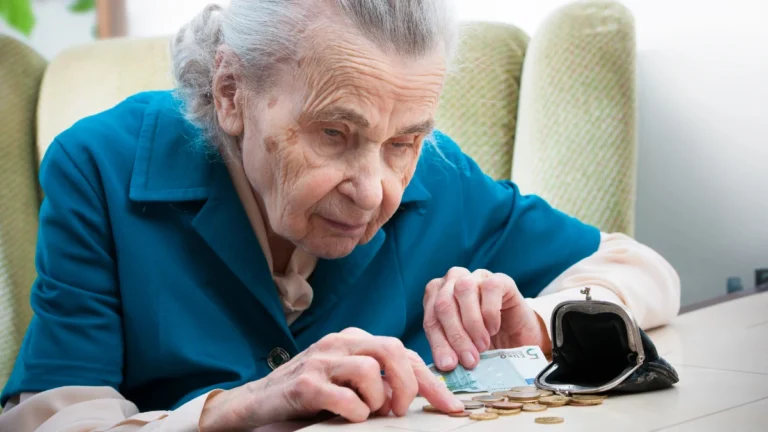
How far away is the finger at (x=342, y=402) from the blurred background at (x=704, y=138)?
1.74 m

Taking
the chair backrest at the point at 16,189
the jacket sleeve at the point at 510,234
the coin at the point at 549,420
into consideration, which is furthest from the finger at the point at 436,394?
the chair backrest at the point at 16,189

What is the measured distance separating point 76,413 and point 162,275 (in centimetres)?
29

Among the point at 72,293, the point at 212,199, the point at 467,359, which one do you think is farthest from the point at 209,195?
the point at 467,359

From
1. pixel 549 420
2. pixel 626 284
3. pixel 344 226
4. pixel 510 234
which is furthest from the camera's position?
pixel 510 234

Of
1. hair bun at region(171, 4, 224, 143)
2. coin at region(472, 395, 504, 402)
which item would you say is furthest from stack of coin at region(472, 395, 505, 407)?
hair bun at region(171, 4, 224, 143)

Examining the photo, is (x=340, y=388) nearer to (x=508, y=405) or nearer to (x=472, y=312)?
(x=508, y=405)

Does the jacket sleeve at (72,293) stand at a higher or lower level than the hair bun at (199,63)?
lower

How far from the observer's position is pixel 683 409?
1015mm

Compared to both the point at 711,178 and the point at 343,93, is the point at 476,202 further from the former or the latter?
the point at 711,178

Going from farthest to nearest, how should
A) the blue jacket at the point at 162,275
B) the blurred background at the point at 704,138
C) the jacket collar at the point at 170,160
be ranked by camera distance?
the blurred background at the point at 704,138 → the jacket collar at the point at 170,160 → the blue jacket at the point at 162,275

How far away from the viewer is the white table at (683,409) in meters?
0.95

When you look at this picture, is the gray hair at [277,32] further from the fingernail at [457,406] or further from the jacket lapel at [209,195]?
the fingernail at [457,406]

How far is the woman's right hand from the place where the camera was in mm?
1024

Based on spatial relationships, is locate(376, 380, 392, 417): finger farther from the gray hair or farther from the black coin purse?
the gray hair
